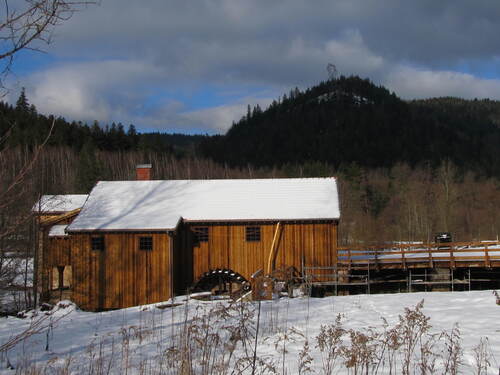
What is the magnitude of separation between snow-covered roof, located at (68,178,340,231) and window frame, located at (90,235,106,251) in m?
0.46

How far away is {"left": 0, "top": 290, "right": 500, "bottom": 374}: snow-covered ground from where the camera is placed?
241 inches

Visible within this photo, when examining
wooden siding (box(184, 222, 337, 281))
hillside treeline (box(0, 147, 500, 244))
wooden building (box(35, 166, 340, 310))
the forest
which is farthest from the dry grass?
hillside treeline (box(0, 147, 500, 244))

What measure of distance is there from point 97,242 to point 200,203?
16.3ft

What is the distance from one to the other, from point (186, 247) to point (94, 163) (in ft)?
133

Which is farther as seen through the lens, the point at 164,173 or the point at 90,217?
the point at 164,173

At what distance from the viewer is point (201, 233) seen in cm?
2258

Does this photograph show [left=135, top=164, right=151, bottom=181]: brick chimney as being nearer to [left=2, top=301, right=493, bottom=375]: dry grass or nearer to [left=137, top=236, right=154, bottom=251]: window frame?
[left=137, top=236, right=154, bottom=251]: window frame

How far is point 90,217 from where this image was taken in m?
22.8

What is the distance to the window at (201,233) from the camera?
22.6 metres

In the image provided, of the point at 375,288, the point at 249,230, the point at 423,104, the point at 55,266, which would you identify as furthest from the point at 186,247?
the point at 423,104

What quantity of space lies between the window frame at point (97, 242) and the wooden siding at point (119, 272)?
13 centimetres

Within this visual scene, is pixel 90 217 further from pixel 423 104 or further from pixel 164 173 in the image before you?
pixel 423 104

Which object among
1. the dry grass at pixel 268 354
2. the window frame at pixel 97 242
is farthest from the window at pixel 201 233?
the dry grass at pixel 268 354

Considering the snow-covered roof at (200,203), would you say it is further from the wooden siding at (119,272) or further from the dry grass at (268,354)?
the dry grass at (268,354)
